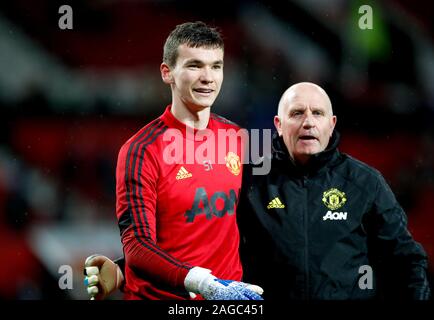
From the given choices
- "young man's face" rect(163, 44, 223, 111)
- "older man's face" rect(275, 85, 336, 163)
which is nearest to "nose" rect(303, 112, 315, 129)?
"older man's face" rect(275, 85, 336, 163)

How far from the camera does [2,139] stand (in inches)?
246

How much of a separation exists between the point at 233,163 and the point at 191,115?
277mm

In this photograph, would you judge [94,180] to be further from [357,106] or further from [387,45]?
[387,45]

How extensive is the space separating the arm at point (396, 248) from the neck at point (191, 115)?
0.79 m

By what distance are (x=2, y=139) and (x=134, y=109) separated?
1.31m

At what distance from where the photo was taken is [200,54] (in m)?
2.71

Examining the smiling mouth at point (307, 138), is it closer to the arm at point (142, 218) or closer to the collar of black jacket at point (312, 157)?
the collar of black jacket at point (312, 157)

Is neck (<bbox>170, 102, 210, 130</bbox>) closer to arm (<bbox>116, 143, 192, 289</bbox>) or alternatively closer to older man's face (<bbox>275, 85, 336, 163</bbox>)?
arm (<bbox>116, 143, 192, 289</bbox>)

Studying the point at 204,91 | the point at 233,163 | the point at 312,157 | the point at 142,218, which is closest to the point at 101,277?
the point at 142,218

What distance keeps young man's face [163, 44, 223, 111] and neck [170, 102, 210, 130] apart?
0.02 metres

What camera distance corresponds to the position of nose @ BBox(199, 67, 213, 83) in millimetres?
2678

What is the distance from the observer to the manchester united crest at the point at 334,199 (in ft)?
8.72

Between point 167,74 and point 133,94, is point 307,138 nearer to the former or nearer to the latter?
point 167,74

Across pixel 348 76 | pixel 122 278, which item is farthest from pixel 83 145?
pixel 122 278
